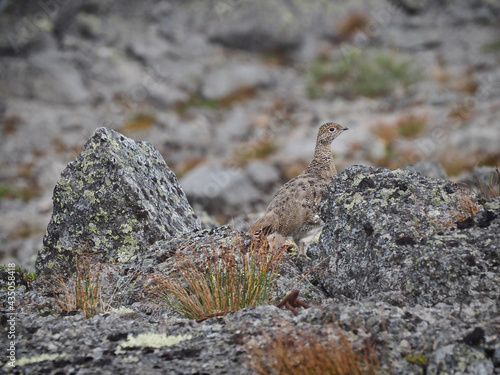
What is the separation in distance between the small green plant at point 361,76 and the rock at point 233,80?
102 inches

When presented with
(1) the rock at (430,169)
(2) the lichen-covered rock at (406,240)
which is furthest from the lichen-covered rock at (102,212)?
(1) the rock at (430,169)

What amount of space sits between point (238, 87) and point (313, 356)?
2590 centimetres

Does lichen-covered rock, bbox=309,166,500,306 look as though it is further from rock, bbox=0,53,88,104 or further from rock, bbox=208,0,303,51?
rock, bbox=208,0,303,51

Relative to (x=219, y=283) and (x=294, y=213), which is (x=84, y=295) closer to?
(x=219, y=283)

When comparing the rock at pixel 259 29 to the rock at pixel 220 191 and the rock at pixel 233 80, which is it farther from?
the rock at pixel 220 191

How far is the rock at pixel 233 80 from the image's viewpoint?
28703mm

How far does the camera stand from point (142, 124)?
26969 mm

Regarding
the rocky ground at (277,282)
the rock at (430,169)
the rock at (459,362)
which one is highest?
the rock at (430,169)

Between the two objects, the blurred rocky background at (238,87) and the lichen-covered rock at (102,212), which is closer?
the lichen-covered rock at (102,212)

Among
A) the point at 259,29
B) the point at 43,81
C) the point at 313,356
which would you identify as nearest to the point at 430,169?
the point at 313,356

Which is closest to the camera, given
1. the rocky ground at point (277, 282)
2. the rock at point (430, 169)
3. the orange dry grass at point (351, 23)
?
the rocky ground at point (277, 282)

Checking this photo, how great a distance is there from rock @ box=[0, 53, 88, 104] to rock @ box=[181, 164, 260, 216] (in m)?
10.3

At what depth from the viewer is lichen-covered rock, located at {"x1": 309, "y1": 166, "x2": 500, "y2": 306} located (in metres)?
4.99

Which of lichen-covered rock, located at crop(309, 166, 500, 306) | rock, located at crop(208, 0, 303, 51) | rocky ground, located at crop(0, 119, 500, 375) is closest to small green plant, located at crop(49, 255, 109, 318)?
rocky ground, located at crop(0, 119, 500, 375)
